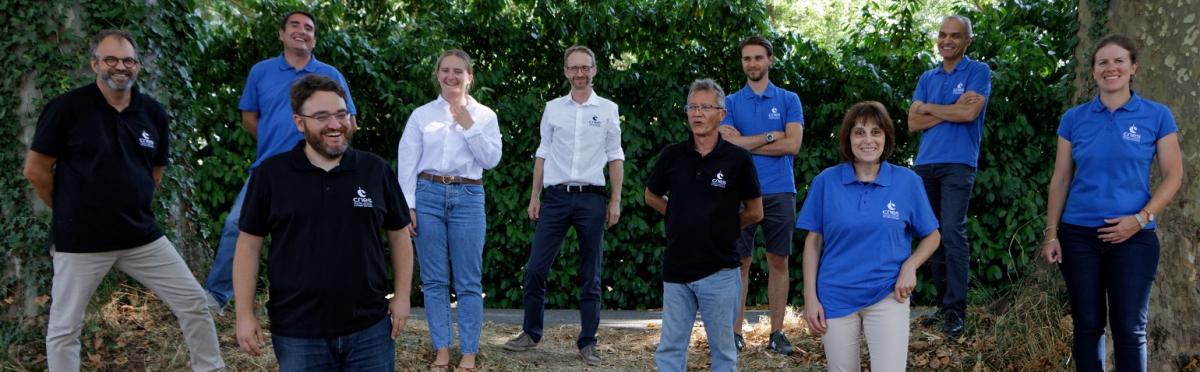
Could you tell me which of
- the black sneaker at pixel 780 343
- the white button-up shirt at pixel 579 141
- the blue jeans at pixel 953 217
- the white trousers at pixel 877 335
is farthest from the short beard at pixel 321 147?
the blue jeans at pixel 953 217

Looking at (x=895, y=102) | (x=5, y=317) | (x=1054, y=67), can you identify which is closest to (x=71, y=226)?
(x=5, y=317)

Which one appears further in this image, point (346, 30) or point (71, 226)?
point (346, 30)

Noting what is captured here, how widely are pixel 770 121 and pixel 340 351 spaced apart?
339 cm

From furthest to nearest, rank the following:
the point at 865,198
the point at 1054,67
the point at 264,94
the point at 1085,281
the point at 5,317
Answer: the point at 1054,67 < the point at 5,317 < the point at 264,94 < the point at 1085,281 < the point at 865,198

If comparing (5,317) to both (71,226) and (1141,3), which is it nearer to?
(71,226)

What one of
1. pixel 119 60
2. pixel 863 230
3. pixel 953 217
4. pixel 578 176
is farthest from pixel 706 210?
pixel 119 60

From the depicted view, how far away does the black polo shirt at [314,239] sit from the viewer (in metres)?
3.32

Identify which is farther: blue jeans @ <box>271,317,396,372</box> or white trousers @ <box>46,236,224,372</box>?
white trousers @ <box>46,236,224,372</box>

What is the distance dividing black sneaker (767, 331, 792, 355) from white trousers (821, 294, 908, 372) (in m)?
2.14

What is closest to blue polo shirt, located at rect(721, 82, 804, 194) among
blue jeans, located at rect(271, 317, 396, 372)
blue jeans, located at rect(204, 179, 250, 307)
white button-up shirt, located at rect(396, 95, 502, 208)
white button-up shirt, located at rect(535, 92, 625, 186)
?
white button-up shirt, located at rect(535, 92, 625, 186)

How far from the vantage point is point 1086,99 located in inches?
232

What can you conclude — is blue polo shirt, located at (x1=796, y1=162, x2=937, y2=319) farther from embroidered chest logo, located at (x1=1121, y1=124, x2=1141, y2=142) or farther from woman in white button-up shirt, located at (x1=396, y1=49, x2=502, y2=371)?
woman in white button-up shirt, located at (x1=396, y1=49, x2=502, y2=371)

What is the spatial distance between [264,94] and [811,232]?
3.06m

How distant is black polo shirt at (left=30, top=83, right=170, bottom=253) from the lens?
15.2 feet
